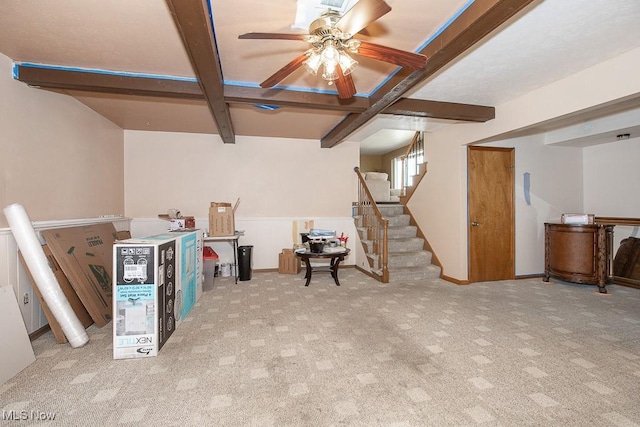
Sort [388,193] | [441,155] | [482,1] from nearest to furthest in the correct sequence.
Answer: [482,1] < [441,155] < [388,193]

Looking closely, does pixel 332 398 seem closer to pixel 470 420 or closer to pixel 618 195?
pixel 470 420

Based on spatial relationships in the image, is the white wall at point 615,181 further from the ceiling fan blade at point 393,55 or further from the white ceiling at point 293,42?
the ceiling fan blade at point 393,55

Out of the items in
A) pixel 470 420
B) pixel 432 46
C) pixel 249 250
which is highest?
pixel 432 46

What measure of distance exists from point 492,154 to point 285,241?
410 centimetres

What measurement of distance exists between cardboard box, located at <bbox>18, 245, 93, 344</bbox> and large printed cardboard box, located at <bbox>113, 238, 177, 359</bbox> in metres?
0.74

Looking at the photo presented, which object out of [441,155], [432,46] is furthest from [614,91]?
[441,155]

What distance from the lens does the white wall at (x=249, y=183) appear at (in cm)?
521

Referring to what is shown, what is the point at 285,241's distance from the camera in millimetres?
→ 5758

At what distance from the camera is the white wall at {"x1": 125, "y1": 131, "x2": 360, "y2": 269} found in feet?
17.1

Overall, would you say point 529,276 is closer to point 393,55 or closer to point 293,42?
point 393,55

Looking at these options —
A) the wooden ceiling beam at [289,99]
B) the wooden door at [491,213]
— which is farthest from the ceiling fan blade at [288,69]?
the wooden door at [491,213]

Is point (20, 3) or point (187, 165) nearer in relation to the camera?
point (20, 3)

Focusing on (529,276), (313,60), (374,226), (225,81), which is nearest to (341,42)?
(313,60)

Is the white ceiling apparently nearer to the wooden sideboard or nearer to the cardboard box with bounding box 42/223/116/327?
the cardboard box with bounding box 42/223/116/327
